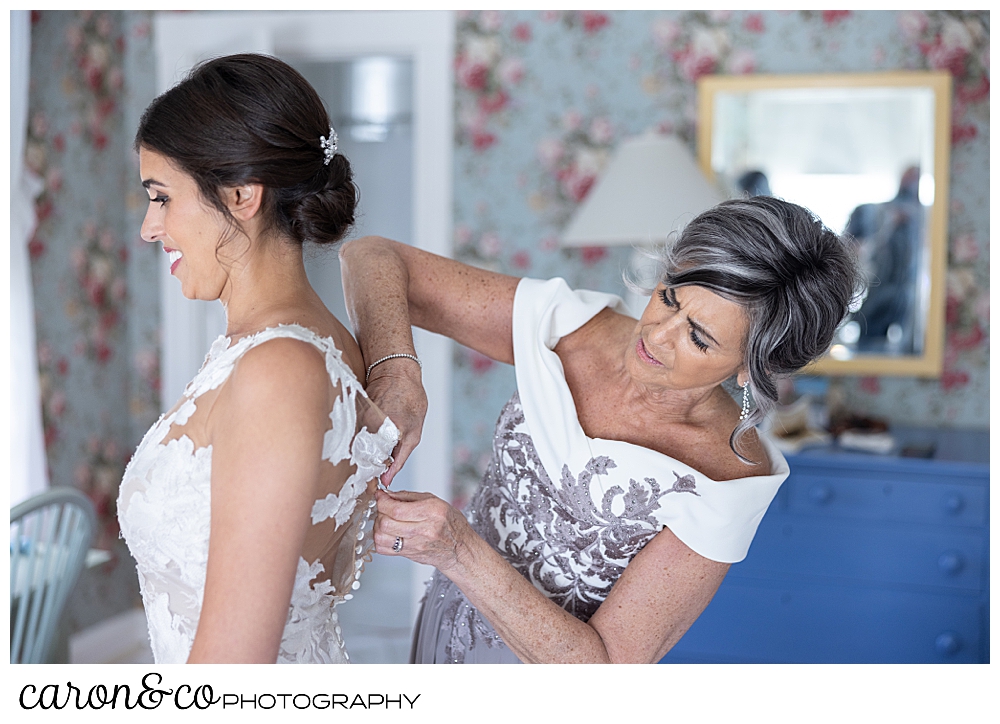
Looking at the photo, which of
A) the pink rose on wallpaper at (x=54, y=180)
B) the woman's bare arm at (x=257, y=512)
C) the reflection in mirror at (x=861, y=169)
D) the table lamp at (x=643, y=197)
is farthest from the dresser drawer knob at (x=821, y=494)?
the pink rose on wallpaper at (x=54, y=180)

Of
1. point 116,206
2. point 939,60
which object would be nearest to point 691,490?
point 939,60

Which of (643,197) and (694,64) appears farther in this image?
(694,64)

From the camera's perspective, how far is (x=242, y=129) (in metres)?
0.93

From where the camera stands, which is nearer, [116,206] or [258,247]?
[258,247]

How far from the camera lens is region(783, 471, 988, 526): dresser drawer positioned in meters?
2.38

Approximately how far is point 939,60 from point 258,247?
2619 mm

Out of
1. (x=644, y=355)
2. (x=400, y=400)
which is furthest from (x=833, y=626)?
(x=400, y=400)

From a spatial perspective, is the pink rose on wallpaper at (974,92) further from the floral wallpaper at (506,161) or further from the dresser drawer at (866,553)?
the dresser drawer at (866,553)

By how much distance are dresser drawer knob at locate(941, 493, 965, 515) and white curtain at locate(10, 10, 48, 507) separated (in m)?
2.68

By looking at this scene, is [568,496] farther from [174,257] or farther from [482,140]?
[482,140]

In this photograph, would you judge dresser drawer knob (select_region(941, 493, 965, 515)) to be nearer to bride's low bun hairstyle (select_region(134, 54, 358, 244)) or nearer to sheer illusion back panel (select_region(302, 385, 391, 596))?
sheer illusion back panel (select_region(302, 385, 391, 596))

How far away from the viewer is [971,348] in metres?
2.88

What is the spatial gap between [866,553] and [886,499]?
0.55ft
